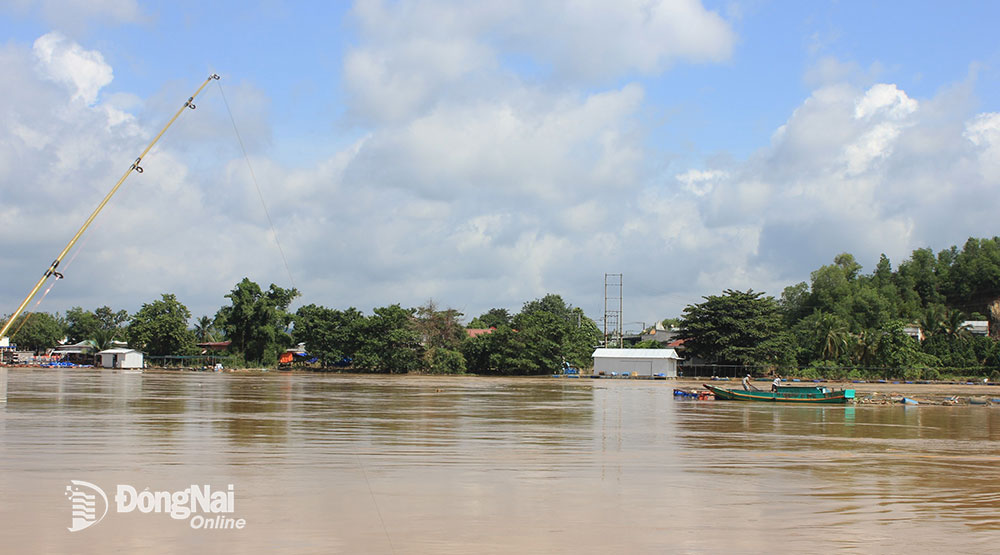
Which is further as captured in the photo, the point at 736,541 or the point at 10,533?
the point at 736,541

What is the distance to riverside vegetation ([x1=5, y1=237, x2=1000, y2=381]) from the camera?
70000mm

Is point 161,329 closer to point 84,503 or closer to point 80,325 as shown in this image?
point 80,325

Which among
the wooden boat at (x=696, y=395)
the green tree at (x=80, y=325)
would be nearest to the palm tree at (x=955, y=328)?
the wooden boat at (x=696, y=395)

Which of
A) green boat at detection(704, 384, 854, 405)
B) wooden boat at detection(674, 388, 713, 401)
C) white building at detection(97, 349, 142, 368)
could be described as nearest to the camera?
green boat at detection(704, 384, 854, 405)

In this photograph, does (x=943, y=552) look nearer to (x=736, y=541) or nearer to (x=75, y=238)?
Answer: (x=736, y=541)

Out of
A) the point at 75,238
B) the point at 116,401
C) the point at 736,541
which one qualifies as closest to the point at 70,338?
the point at 116,401

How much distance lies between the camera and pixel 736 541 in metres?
9.80

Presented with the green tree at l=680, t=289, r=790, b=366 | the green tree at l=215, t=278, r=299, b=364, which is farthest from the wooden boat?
the green tree at l=215, t=278, r=299, b=364

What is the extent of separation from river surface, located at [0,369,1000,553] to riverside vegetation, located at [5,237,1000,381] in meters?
46.6

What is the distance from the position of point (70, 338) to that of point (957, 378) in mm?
123781

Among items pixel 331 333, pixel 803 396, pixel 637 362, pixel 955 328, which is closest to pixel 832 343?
pixel 955 328

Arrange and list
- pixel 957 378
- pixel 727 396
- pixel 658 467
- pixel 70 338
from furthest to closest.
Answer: pixel 70 338 < pixel 957 378 < pixel 727 396 < pixel 658 467

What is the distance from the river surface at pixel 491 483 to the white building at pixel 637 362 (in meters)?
46.7

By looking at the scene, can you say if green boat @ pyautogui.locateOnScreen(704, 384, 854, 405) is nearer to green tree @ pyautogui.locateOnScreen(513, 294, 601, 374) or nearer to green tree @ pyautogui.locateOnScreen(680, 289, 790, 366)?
green tree @ pyautogui.locateOnScreen(680, 289, 790, 366)
